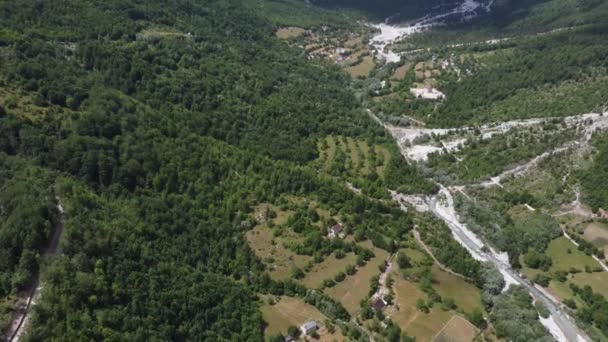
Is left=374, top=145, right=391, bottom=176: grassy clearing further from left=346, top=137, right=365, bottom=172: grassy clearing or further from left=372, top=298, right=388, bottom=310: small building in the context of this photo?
left=372, top=298, right=388, bottom=310: small building

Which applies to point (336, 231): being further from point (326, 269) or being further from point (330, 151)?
Answer: point (330, 151)

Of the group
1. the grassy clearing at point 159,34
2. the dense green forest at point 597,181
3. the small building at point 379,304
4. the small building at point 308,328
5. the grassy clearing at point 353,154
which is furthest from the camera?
the grassy clearing at point 159,34

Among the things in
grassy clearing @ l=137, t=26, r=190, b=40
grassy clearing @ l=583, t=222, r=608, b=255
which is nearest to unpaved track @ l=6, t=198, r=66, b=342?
grassy clearing @ l=583, t=222, r=608, b=255

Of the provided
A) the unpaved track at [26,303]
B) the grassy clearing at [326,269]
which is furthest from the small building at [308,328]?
the unpaved track at [26,303]

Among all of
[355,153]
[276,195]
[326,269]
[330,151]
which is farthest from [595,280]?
[330,151]

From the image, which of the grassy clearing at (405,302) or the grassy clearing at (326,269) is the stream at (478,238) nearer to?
the grassy clearing at (405,302)
